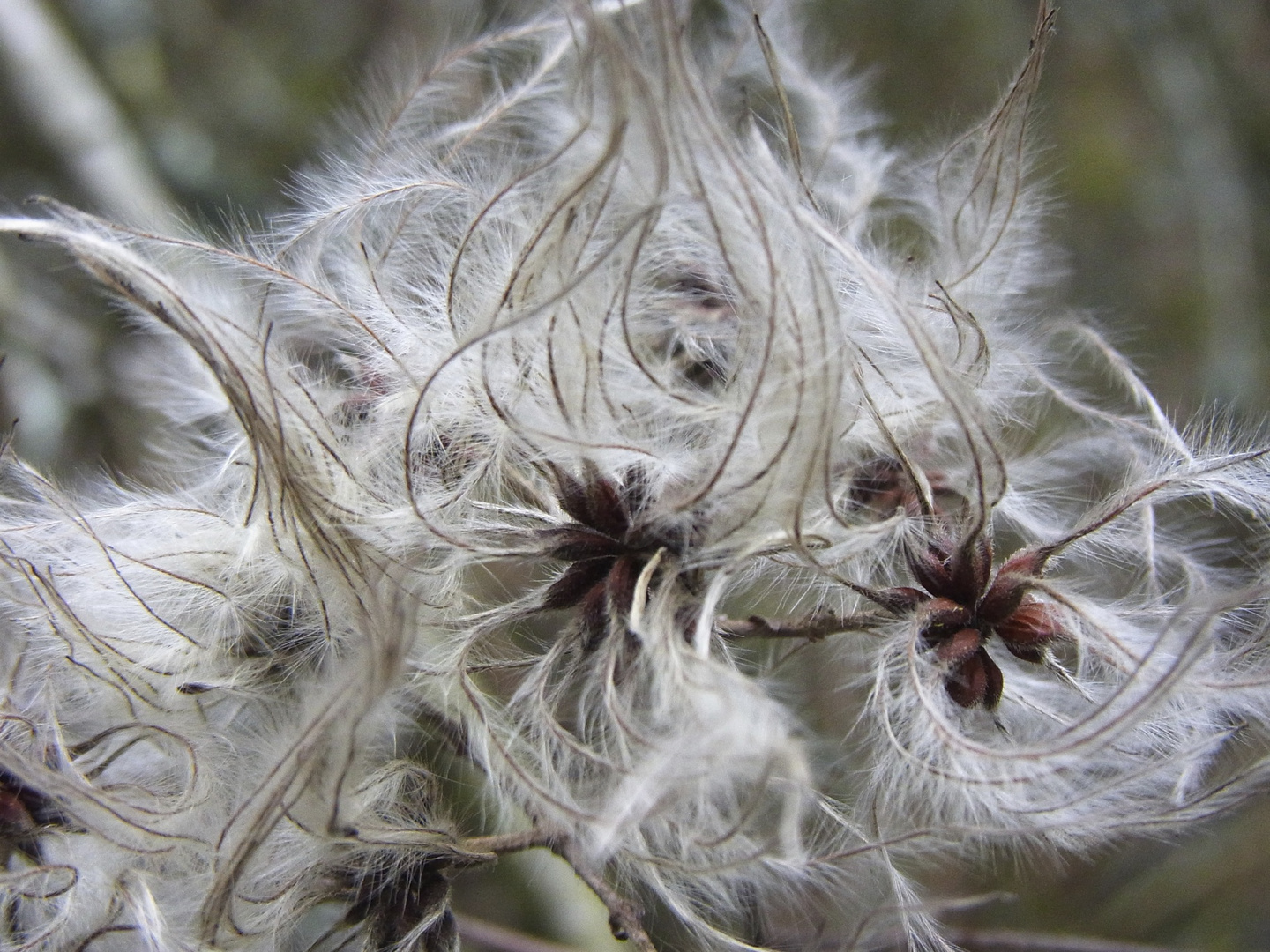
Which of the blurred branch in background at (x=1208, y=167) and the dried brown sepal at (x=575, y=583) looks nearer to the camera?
the dried brown sepal at (x=575, y=583)

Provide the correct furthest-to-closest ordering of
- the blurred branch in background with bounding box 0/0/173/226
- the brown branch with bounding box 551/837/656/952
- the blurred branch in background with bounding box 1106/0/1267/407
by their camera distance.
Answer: the blurred branch in background with bounding box 1106/0/1267/407 < the blurred branch in background with bounding box 0/0/173/226 < the brown branch with bounding box 551/837/656/952

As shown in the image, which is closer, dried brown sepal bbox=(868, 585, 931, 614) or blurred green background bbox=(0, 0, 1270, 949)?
dried brown sepal bbox=(868, 585, 931, 614)

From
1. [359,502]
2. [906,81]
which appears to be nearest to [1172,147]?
[906,81]

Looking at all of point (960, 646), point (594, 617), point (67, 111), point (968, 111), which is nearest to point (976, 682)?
point (960, 646)

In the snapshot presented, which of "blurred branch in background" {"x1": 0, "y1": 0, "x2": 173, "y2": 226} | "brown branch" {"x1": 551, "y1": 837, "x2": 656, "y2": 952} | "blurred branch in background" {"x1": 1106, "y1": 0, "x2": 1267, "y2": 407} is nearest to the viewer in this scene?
"brown branch" {"x1": 551, "y1": 837, "x2": 656, "y2": 952}

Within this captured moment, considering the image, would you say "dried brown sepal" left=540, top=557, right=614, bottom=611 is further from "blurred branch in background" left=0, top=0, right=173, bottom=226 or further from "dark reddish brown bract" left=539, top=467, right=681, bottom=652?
"blurred branch in background" left=0, top=0, right=173, bottom=226

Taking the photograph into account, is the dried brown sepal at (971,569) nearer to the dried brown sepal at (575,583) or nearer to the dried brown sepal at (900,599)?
the dried brown sepal at (900,599)

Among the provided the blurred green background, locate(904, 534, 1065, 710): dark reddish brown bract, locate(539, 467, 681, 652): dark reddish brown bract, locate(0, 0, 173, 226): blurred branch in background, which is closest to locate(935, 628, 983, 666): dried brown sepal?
locate(904, 534, 1065, 710): dark reddish brown bract

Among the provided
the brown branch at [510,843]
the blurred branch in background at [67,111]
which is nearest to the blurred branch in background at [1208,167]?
the brown branch at [510,843]
